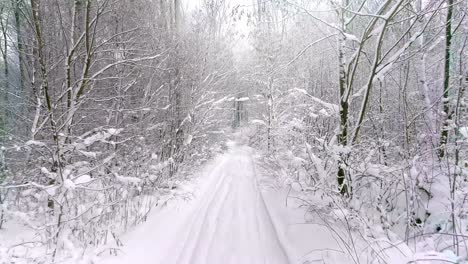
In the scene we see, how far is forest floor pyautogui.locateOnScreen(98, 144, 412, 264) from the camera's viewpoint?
381cm

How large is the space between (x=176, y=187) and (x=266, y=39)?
950cm

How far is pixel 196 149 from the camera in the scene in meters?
11.9

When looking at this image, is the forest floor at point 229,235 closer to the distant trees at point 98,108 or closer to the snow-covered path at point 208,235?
the snow-covered path at point 208,235

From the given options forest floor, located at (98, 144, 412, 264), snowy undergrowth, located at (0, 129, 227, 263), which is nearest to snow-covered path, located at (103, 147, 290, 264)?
forest floor, located at (98, 144, 412, 264)

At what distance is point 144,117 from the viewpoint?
7824 millimetres

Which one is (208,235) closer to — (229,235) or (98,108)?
(229,235)

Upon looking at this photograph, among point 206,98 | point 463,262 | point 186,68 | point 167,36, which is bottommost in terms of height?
point 463,262

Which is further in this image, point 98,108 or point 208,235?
point 98,108

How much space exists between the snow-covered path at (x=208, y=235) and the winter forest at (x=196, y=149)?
3 cm

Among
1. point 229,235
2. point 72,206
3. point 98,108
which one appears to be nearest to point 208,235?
point 229,235

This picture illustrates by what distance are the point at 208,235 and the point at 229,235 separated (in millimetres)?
378

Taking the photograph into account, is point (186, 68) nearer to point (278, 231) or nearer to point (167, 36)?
point (167, 36)

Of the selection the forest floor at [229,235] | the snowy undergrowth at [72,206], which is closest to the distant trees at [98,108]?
the snowy undergrowth at [72,206]

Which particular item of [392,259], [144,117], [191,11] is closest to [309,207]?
[392,259]
